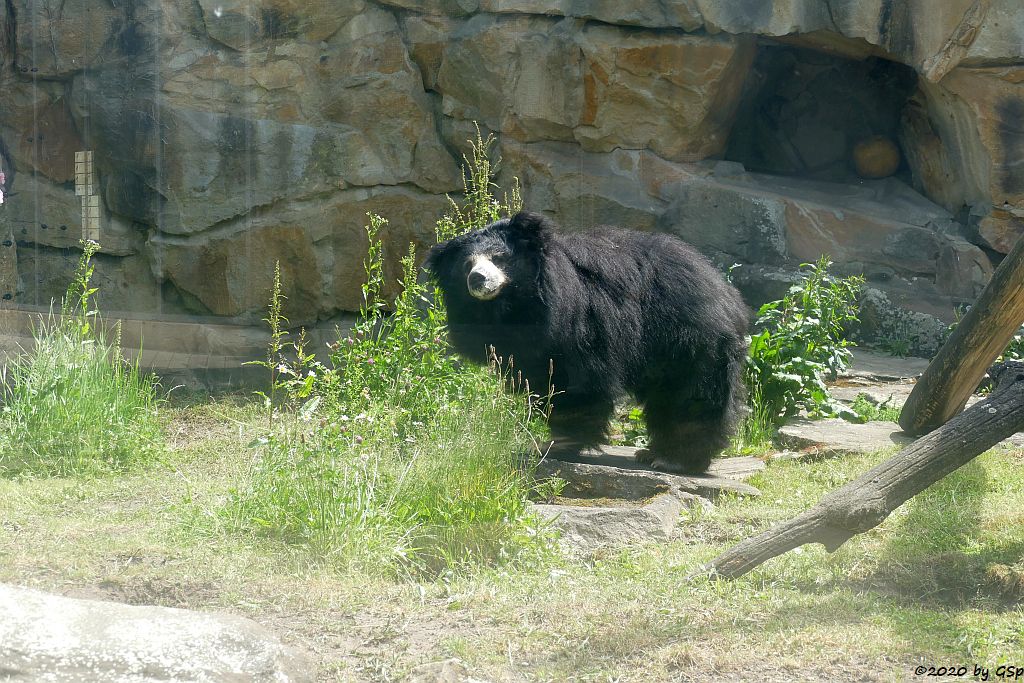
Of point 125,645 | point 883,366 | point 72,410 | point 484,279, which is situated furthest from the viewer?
point 883,366

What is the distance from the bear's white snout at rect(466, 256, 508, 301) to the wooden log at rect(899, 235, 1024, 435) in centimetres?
220

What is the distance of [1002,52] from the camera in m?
6.64

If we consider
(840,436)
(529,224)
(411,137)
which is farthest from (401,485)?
(411,137)

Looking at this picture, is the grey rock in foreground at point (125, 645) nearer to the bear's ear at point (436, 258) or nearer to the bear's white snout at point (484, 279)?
the bear's white snout at point (484, 279)

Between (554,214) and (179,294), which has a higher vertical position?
(554,214)

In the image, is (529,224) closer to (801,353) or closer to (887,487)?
(801,353)

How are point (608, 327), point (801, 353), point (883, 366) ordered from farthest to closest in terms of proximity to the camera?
point (883, 366), point (801, 353), point (608, 327)

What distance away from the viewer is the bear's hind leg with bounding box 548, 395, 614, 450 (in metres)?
5.13

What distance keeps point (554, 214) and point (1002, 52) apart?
122 inches

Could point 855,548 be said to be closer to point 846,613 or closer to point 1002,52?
point 846,613

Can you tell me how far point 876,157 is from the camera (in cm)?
794

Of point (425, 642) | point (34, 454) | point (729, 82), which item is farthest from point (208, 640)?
point (729, 82)

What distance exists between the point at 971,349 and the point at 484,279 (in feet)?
7.70

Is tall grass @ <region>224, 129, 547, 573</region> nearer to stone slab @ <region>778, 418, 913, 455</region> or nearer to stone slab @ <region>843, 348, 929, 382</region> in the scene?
stone slab @ <region>778, 418, 913, 455</region>
